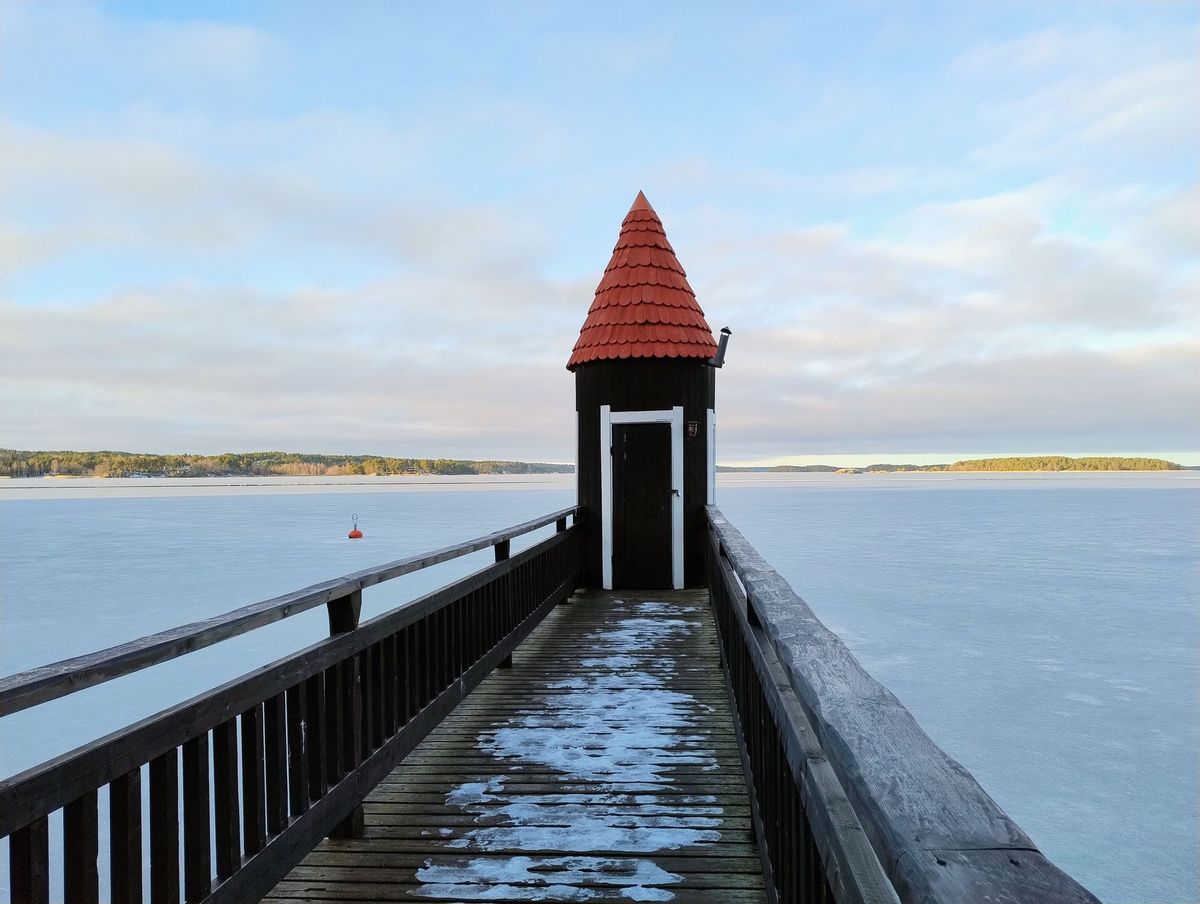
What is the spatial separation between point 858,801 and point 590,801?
2.45 m

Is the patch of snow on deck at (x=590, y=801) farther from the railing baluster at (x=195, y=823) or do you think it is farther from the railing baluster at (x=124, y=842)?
the railing baluster at (x=124, y=842)

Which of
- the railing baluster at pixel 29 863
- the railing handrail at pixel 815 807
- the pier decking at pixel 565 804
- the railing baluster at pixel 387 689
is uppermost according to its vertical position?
the railing handrail at pixel 815 807

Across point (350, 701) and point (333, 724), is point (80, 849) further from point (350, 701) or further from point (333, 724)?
point (350, 701)

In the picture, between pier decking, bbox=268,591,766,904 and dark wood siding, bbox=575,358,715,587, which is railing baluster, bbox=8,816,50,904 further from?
dark wood siding, bbox=575,358,715,587

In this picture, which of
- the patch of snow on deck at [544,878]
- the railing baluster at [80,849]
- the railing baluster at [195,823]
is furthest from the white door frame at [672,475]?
the railing baluster at [80,849]

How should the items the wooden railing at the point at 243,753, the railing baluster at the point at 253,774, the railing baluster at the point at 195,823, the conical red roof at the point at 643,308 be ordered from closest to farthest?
the wooden railing at the point at 243,753 < the railing baluster at the point at 195,823 < the railing baluster at the point at 253,774 < the conical red roof at the point at 643,308

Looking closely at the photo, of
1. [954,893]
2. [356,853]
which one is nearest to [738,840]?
[356,853]

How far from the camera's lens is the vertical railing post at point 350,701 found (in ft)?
9.30

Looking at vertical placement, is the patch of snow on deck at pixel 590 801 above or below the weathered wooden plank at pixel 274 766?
below

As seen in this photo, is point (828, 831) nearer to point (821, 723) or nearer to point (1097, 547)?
point (821, 723)

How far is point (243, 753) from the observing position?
2285 millimetres

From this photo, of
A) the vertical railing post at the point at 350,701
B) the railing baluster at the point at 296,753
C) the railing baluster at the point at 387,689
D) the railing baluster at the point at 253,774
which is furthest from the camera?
the railing baluster at the point at 387,689

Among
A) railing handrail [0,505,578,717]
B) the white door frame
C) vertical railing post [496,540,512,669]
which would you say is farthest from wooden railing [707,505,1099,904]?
the white door frame

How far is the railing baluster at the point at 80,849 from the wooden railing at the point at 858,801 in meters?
1.53
